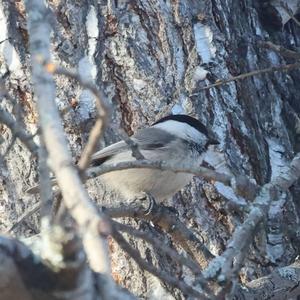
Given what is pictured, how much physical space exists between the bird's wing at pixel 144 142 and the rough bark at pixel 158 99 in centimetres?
4

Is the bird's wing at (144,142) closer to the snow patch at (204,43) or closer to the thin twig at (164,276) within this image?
the snow patch at (204,43)

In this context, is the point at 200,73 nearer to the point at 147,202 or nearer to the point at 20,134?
the point at 147,202

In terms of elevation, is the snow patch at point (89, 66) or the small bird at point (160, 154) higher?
the snow patch at point (89, 66)

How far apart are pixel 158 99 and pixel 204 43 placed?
0.92 feet

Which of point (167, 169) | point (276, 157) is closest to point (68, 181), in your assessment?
point (167, 169)

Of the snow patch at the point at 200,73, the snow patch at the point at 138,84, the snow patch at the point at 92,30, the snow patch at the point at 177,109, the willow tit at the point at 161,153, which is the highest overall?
the snow patch at the point at 92,30

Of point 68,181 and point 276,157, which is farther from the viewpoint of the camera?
point 276,157

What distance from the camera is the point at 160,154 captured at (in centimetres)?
292

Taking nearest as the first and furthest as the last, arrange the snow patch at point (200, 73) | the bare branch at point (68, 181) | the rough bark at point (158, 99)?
the bare branch at point (68, 181) → the rough bark at point (158, 99) → the snow patch at point (200, 73)

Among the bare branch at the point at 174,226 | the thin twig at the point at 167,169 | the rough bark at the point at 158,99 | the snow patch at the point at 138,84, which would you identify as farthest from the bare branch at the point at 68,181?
the snow patch at the point at 138,84

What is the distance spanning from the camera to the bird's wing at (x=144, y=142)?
269 centimetres

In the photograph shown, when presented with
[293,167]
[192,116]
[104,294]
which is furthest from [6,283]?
[192,116]

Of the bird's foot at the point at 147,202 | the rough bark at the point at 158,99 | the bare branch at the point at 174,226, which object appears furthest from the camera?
the rough bark at the point at 158,99

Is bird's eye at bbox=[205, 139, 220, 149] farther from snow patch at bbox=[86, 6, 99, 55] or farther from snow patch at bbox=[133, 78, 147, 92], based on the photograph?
snow patch at bbox=[86, 6, 99, 55]
